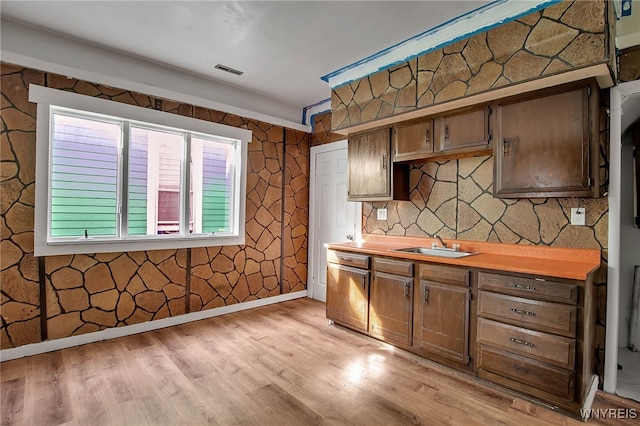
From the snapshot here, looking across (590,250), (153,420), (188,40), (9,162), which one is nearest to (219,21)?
(188,40)

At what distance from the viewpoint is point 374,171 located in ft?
11.3

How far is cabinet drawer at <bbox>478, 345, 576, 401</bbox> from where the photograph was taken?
1.98 metres

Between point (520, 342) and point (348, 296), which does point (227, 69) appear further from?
point (520, 342)

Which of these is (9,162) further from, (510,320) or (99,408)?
(510,320)

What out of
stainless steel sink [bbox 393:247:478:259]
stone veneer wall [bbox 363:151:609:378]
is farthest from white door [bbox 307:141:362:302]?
stainless steel sink [bbox 393:247:478:259]

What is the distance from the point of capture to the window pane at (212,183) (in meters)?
3.78

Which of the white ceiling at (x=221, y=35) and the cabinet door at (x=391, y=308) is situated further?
the cabinet door at (x=391, y=308)

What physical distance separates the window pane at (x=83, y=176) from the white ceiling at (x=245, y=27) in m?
0.80

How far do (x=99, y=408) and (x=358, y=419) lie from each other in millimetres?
1617

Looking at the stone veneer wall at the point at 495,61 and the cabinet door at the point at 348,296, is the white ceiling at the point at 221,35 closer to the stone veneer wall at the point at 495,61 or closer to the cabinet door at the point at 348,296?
the stone veneer wall at the point at 495,61

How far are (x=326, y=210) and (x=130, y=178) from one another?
94.4 inches

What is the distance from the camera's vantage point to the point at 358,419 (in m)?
1.96

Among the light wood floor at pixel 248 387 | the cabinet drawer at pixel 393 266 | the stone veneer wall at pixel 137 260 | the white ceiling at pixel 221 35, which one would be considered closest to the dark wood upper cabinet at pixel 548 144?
the white ceiling at pixel 221 35

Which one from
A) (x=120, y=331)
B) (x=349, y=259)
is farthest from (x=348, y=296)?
(x=120, y=331)
